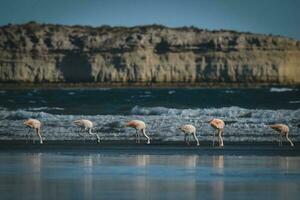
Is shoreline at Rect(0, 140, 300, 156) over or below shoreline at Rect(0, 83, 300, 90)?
below

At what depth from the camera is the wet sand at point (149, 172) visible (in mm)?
15070

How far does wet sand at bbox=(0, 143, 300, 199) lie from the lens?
1507 cm

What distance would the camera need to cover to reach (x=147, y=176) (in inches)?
685

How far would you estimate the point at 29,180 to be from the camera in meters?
16.7

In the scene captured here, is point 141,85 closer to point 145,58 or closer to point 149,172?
point 145,58

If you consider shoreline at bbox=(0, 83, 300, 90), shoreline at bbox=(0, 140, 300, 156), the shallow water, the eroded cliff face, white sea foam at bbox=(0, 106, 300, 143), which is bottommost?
the shallow water

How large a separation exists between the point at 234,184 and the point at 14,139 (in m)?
12.9

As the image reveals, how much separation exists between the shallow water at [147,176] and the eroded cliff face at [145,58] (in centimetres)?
10383

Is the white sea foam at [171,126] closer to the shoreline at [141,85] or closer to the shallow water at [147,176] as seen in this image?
the shallow water at [147,176]

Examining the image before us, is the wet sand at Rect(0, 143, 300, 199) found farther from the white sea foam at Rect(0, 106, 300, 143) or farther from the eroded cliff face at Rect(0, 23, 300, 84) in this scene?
the eroded cliff face at Rect(0, 23, 300, 84)

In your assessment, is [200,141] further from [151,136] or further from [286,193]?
[286,193]

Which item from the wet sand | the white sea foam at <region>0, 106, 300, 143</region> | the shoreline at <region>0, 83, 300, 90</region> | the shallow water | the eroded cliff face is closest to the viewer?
the shallow water

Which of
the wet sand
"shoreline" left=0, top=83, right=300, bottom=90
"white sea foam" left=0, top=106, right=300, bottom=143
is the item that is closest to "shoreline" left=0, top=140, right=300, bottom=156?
the wet sand

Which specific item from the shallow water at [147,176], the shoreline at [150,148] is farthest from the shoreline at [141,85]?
the shallow water at [147,176]
